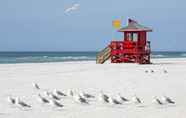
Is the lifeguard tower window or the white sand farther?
the lifeguard tower window

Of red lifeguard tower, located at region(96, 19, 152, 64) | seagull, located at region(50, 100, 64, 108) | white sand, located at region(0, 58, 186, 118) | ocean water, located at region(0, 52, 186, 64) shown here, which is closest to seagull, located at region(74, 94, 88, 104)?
Result: white sand, located at region(0, 58, 186, 118)

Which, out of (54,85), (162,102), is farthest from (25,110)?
(54,85)

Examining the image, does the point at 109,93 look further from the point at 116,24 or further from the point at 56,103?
the point at 116,24

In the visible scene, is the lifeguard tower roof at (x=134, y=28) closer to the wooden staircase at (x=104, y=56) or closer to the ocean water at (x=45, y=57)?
the wooden staircase at (x=104, y=56)

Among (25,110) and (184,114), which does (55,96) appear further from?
(184,114)

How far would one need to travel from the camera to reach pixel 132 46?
35.9 m

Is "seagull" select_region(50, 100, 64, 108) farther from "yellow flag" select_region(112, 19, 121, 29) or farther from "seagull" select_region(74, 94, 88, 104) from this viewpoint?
"yellow flag" select_region(112, 19, 121, 29)

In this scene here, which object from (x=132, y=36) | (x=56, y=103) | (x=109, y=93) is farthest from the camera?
(x=132, y=36)

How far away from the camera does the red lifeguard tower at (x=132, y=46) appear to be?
35938 mm

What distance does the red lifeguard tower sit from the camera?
118ft

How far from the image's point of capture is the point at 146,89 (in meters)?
18.1

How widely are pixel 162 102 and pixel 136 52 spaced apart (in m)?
21.7

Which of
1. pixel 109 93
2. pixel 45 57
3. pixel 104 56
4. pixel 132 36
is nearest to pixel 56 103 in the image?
pixel 109 93

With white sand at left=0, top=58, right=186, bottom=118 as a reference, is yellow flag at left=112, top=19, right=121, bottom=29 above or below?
above
